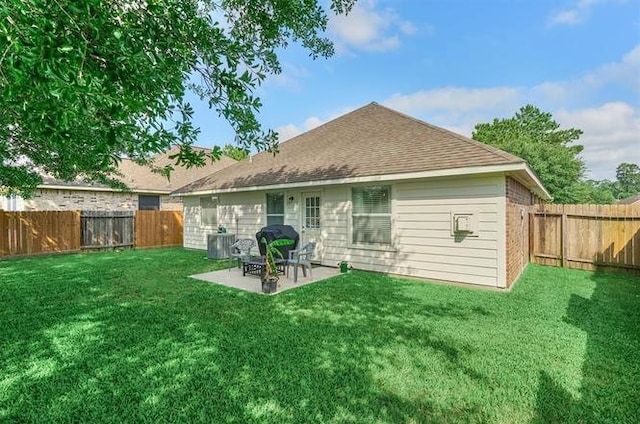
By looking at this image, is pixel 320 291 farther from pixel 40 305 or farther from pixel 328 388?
pixel 40 305

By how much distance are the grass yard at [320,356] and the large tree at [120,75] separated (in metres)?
2.02

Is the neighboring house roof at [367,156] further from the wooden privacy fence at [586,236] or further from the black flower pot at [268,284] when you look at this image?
the black flower pot at [268,284]

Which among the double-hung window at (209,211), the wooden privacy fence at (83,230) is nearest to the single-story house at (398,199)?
the double-hung window at (209,211)

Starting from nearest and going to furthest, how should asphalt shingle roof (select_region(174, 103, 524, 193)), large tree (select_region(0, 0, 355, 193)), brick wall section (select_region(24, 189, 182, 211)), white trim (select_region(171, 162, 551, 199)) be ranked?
large tree (select_region(0, 0, 355, 193))
white trim (select_region(171, 162, 551, 199))
asphalt shingle roof (select_region(174, 103, 524, 193))
brick wall section (select_region(24, 189, 182, 211))

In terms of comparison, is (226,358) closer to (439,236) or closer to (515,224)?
(439,236)

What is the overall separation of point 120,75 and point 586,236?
35.8 feet

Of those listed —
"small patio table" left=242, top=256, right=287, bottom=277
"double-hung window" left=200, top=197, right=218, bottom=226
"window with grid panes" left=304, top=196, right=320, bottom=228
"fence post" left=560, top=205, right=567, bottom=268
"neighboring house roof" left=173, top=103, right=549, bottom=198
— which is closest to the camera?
"neighboring house roof" left=173, top=103, right=549, bottom=198

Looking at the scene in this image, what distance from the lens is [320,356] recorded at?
3381mm

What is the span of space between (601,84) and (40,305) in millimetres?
24260

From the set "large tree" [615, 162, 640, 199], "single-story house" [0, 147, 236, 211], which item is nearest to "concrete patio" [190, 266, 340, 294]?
"single-story house" [0, 147, 236, 211]

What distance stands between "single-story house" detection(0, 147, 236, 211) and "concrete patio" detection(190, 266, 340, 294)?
567 cm

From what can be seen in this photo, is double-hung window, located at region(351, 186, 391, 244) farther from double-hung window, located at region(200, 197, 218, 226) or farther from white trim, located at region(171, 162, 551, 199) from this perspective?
double-hung window, located at region(200, 197, 218, 226)

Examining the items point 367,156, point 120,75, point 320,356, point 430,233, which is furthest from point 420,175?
point 120,75

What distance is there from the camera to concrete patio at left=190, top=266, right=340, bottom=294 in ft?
21.6
